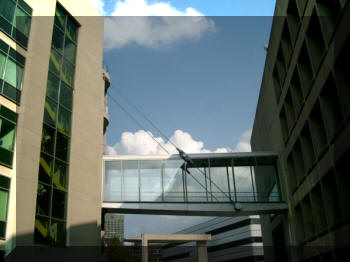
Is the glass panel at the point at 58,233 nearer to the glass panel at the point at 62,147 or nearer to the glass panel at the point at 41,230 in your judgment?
the glass panel at the point at 41,230

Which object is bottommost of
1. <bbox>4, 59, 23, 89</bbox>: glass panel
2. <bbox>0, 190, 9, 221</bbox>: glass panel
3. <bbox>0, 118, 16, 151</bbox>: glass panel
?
<bbox>0, 190, 9, 221</bbox>: glass panel

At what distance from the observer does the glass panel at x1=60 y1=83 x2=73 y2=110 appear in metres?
24.2

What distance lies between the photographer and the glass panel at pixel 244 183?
27797mm

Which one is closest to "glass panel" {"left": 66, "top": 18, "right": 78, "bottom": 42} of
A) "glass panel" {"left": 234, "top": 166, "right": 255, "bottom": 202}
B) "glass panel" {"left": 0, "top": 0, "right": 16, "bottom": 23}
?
"glass panel" {"left": 0, "top": 0, "right": 16, "bottom": 23}

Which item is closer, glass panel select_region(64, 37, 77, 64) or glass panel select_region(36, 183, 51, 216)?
glass panel select_region(36, 183, 51, 216)

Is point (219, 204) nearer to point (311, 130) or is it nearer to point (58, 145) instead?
point (311, 130)

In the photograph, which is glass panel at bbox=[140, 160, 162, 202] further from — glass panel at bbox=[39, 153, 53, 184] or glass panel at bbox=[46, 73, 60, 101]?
glass panel at bbox=[46, 73, 60, 101]

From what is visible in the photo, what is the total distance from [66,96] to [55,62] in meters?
2.20

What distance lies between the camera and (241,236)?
8312cm

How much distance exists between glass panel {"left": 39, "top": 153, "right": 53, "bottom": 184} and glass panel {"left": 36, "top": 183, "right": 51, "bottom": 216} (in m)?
0.37

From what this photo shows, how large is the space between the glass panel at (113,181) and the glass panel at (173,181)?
3.35 meters

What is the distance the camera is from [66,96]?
2461 cm

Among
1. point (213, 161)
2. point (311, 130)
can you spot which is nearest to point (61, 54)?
point (213, 161)

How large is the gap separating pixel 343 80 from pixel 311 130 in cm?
512
